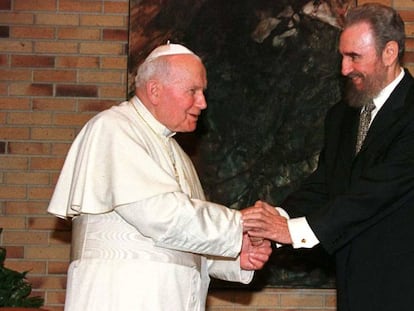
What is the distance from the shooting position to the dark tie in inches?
188

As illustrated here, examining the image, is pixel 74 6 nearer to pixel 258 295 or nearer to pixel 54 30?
pixel 54 30

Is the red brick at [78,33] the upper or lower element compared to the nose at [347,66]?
upper

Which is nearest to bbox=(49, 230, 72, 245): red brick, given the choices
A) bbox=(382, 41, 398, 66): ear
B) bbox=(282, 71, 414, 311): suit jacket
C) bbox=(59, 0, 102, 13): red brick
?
bbox=(59, 0, 102, 13): red brick

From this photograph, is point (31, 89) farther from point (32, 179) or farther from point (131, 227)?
point (131, 227)

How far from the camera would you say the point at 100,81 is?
6.16 meters

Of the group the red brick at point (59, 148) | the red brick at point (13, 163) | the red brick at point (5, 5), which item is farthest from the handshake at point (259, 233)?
the red brick at point (5, 5)

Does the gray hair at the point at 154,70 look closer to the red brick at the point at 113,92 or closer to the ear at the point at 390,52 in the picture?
the ear at the point at 390,52

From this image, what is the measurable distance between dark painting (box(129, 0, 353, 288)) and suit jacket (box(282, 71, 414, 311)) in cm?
142

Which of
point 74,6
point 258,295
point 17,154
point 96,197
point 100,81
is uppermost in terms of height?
point 74,6

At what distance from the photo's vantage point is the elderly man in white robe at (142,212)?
14.1 ft

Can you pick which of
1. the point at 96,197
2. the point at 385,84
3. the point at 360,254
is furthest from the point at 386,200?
the point at 96,197

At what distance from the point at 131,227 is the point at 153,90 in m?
0.64

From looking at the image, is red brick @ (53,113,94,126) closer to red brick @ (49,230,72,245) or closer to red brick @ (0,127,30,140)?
red brick @ (0,127,30,140)

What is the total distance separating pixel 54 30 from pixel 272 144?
4.78 feet
